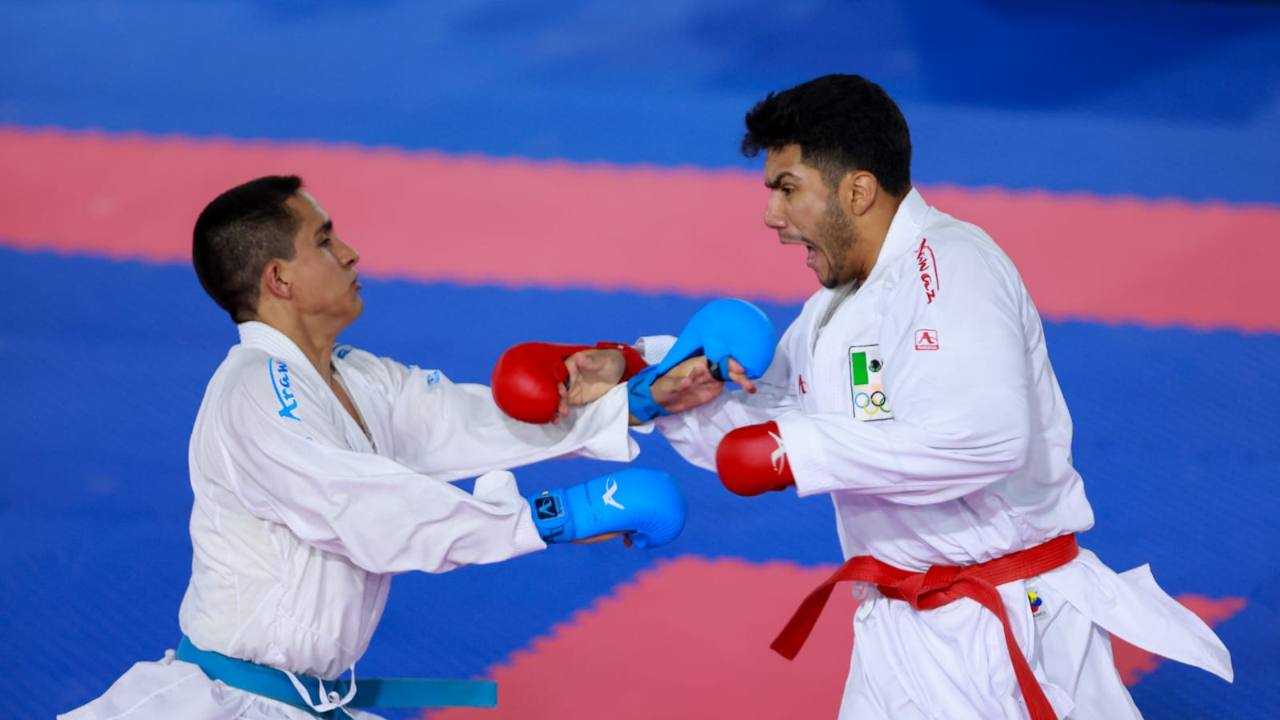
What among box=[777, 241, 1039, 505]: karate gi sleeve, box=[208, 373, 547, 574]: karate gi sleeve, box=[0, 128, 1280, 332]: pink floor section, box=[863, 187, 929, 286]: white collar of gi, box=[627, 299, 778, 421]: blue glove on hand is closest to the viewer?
box=[777, 241, 1039, 505]: karate gi sleeve

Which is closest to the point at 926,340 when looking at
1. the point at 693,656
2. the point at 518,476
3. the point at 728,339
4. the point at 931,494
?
the point at 931,494

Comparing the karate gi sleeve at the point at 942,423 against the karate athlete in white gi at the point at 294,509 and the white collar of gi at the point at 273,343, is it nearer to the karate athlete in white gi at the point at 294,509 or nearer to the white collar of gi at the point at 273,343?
the karate athlete in white gi at the point at 294,509

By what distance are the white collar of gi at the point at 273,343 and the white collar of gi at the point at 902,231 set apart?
129 cm

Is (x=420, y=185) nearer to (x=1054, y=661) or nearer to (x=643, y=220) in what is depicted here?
(x=643, y=220)

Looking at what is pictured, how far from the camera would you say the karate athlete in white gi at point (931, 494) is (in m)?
2.75

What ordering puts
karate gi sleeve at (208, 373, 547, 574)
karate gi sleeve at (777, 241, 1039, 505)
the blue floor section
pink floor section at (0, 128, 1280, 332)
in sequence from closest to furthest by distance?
karate gi sleeve at (777, 241, 1039, 505)
karate gi sleeve at (208, 373, 547, 574)
the blue floor section
pink floor section at (0, 128, 1280, 332)

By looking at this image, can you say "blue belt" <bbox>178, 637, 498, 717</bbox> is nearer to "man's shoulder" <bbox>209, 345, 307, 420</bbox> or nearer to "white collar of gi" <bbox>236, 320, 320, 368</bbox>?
"man's shoulder" <bbox>209, 345, 307, 420</bbox>

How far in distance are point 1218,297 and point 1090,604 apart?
12.4 feet

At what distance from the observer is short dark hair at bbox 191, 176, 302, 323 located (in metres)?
3.03

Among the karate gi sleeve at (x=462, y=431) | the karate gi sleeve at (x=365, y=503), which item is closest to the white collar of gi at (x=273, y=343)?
the karate gi sleeve at (x=365, y=503)

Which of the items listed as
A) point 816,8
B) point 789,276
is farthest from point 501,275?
point 816,8

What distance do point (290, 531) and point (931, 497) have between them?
1.34m

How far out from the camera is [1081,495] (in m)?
2.95

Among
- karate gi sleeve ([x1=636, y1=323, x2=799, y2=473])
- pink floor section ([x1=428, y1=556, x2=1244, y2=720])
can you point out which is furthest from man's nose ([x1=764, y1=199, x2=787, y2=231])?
pink floor section ([x1=428, y1=556, x2=1244, y2=720])
